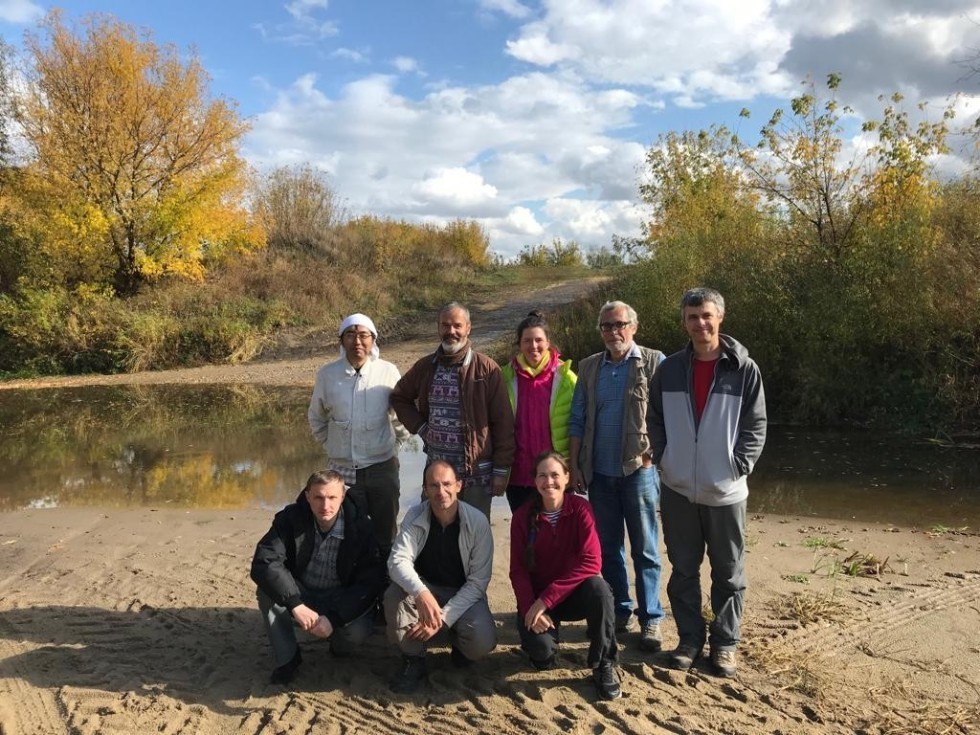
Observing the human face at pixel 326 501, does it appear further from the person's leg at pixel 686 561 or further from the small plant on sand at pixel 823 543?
the small plant on sand at pixel 823 543

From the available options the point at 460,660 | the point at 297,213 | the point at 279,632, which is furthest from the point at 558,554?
the point at 297,213

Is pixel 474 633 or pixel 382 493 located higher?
pixel 382 493

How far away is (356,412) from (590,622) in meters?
1.88

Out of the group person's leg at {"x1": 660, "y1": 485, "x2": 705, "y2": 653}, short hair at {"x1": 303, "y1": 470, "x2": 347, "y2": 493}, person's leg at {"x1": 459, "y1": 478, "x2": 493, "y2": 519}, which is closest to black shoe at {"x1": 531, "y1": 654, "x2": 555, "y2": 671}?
person's leg at {"x1": 660, "y1": 485, "x2": 705, "y2": 653}

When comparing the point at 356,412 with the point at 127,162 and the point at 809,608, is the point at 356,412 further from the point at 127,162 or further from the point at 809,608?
the point at 127,162

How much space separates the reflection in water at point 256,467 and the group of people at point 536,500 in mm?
3513

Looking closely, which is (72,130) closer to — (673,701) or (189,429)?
(189,429)

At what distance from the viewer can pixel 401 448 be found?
34.2 feet

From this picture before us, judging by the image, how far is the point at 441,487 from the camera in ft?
12.4

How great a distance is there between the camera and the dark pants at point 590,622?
3637 millimetres

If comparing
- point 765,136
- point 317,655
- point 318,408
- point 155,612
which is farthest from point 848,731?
point 765,136

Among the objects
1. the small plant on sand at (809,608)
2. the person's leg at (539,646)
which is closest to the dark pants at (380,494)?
the person's leg at (539,646)

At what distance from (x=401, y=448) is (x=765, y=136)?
8753 mm

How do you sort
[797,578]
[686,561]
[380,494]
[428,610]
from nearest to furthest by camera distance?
[428,610], [686,561], [380,494], [797,578]
